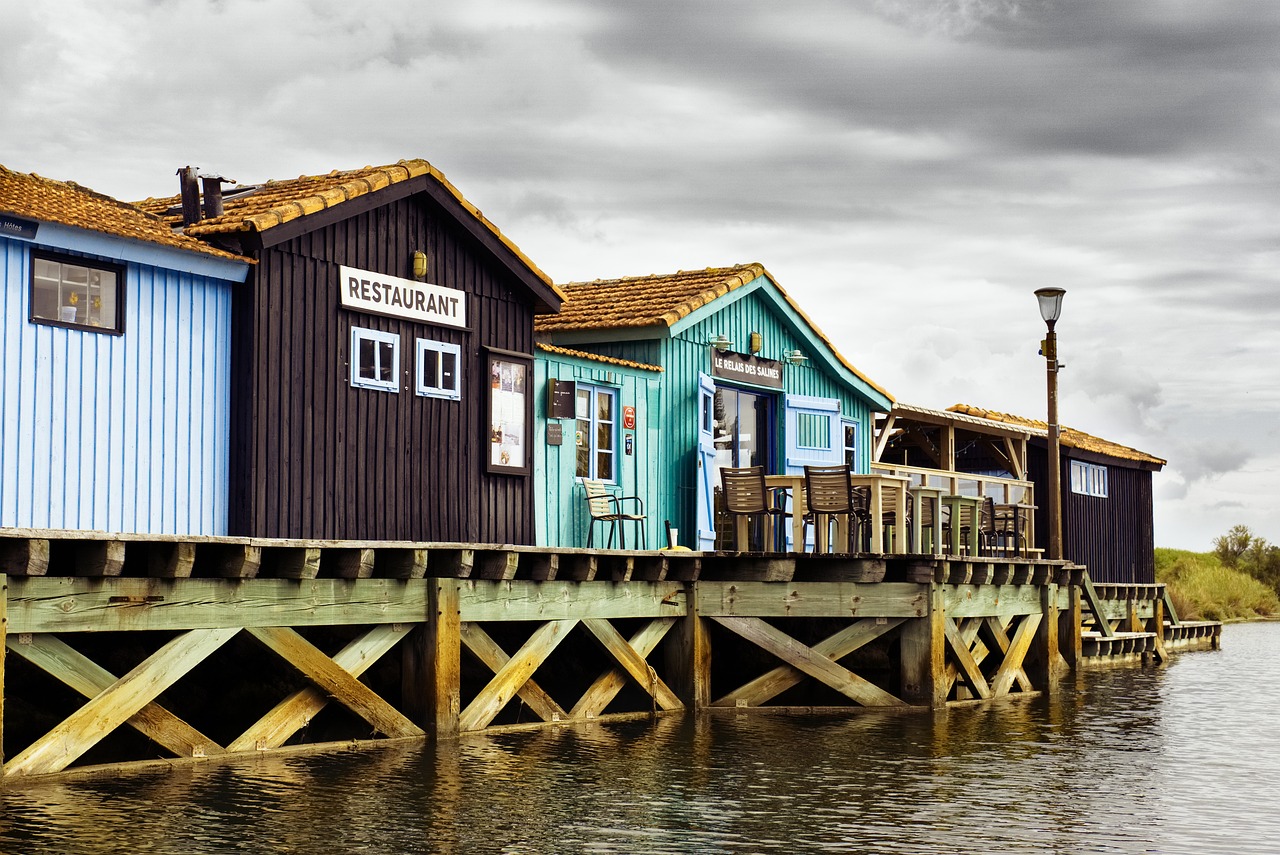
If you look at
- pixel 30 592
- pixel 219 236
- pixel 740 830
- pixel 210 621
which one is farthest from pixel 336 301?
pixel 740 830

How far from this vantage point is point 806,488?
56.4 feet

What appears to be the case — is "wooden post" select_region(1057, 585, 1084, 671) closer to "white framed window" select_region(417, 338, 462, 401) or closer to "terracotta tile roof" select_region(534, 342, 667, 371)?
"terracotta tile roof" select_region(534, 342, 667, 371)

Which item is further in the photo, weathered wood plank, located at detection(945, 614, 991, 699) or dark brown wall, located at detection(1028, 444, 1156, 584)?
dark brown wall, located at detection(1028, 444, 1156, 584)

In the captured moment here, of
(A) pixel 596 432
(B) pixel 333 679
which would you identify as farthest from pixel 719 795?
(A) pixel 596 432

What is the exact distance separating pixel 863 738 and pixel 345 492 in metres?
5.44

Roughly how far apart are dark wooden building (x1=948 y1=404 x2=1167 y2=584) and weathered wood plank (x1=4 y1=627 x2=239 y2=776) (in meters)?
20.0

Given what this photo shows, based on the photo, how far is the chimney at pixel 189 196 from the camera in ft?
50.2

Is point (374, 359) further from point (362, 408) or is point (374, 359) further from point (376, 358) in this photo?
point (362, 408)

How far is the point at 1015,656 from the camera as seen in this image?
19.3m

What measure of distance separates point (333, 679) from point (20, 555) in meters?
3.19

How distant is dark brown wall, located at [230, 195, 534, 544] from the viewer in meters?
14.4

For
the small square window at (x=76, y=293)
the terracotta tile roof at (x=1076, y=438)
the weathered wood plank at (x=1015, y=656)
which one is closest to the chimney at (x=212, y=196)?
the small square window at (x=76, y=293)

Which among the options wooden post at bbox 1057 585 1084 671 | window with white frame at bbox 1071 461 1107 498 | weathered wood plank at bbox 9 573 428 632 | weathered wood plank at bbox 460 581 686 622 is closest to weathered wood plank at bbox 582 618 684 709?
weathered wood plank at bbox 460 581 686 622

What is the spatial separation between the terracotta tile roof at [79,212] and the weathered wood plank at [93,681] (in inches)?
141
